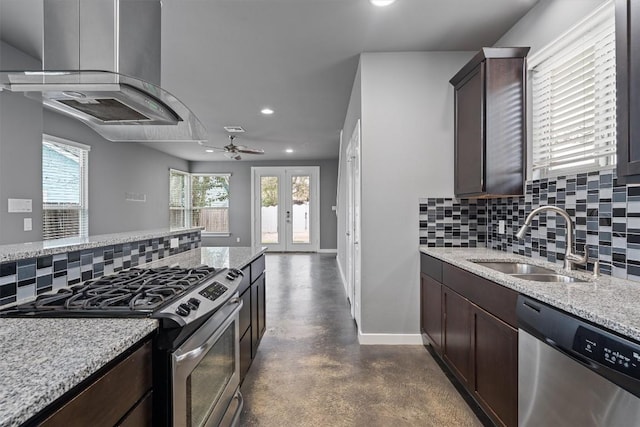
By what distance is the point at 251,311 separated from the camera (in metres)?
2.49

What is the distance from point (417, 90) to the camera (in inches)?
120

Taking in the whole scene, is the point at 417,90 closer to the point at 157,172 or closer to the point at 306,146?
the point at 306,146

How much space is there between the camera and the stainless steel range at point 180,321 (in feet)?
3.62

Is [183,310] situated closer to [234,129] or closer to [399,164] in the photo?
[399,164]

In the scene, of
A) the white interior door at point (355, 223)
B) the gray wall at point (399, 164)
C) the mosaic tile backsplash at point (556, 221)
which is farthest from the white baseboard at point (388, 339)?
the mosaic tile backsplash at point (556, 221)

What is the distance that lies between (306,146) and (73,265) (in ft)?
20.5

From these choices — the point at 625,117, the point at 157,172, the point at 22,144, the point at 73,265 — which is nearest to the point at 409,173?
the point at 625,117

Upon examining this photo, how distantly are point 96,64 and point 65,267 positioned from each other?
906 millimetres

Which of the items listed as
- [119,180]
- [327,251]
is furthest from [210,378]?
[327,251]

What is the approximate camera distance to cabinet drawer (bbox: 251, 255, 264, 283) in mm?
2559

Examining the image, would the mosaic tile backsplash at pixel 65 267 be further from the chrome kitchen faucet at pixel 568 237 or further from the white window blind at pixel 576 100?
the white window blind at pixel 576 100

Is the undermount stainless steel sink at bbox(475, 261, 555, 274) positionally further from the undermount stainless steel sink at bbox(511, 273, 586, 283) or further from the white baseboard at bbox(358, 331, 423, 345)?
the white baseboard at bbox(358, 331, 423, 345)

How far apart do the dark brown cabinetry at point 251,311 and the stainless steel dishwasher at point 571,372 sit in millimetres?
1557

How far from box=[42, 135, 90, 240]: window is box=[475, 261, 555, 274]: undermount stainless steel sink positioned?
512 cm
